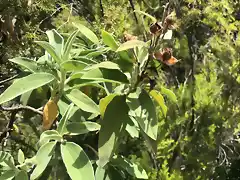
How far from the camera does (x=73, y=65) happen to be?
0.82m

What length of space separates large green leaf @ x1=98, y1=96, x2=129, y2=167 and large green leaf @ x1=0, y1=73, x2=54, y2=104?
0.13 metres

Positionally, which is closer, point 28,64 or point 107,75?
point 107,75

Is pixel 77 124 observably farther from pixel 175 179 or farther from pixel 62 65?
pixel 175 179

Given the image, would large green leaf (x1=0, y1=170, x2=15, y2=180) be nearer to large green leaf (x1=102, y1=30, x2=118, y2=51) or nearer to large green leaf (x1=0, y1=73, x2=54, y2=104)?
large green leaf (x1=0, y1=73, x2=54, y2=104)

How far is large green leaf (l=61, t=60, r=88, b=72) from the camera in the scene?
2.66 ft

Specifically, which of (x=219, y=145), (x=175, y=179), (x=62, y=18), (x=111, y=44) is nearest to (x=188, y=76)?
(x=219, y=145)

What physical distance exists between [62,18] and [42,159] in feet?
3.68

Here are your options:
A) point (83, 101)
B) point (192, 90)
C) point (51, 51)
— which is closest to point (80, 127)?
point (83, 101)

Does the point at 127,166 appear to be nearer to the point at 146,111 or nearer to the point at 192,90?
the point at 146,111

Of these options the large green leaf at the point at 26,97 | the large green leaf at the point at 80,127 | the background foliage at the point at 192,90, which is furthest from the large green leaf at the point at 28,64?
the background foliage at the point at 192,90

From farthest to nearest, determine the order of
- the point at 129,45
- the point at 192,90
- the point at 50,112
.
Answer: the point at 192,90
the point at 50,112
the point at 129,45

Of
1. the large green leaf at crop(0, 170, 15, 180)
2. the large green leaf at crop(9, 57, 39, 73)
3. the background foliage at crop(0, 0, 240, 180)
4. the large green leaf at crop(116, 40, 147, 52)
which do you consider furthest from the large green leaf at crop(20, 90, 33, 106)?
the background foliage at crop(0, 0, 240, 180)

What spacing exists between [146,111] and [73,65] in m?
0.17

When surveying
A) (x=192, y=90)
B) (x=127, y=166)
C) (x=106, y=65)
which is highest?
(x=106, y=65)
